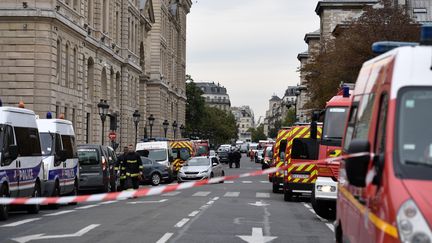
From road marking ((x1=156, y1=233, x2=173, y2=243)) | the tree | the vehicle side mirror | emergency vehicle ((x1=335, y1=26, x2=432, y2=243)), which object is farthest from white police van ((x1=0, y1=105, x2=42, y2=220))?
the tree

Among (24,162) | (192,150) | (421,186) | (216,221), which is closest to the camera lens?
(421,186)

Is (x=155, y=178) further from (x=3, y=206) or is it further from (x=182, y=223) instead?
(x=182, y=223)

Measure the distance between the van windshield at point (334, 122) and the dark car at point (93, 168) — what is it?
37.2ft

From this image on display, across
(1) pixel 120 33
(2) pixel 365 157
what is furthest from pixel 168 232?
(1) pixel 120 33

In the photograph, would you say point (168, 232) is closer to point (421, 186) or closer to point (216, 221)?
point (216, 221)

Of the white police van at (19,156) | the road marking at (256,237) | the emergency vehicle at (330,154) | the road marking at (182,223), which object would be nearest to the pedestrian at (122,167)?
the white police van at (19,156)

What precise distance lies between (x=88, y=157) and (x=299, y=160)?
25.1 ft

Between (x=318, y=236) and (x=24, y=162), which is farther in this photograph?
(x=24, y=162)

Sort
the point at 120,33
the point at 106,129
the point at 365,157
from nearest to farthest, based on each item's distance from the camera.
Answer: the point at 365,157, the point at 106,129, the point at 120,33

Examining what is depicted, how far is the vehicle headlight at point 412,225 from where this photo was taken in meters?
5.52

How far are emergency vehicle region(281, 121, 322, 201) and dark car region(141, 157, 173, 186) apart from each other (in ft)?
44.7

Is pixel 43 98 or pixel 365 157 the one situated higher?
pixel 43 98

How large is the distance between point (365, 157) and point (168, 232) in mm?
8963

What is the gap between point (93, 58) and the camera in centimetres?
6031
